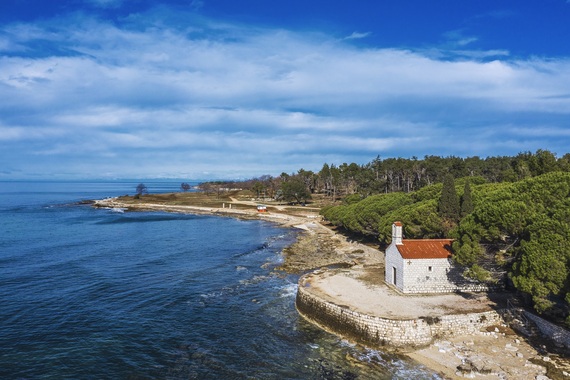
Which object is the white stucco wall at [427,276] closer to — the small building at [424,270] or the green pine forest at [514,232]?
the small building at [424,270]

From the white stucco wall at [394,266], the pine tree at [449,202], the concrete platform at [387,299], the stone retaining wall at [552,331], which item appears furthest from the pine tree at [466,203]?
the stone retaining wall at [552,331]

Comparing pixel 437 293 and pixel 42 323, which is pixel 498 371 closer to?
pixel 437 293

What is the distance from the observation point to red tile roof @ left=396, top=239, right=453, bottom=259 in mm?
29953

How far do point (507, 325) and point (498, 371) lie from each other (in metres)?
5.94

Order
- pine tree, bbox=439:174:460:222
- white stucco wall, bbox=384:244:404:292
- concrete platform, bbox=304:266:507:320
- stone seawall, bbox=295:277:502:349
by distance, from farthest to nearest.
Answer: pine tree, bbox=439:174:460:222 → white stucco wall, bbox=384:244:404:292 → concrete platform, bbox=304:266:507:320 → stone seawall, bbox=295:277:502:349

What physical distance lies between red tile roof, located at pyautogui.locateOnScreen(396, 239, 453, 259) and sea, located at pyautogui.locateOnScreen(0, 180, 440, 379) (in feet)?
28.9

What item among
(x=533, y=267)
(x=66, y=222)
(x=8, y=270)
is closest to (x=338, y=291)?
(x=533, y=267)

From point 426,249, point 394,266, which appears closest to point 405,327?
point 394,266

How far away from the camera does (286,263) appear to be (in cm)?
4762

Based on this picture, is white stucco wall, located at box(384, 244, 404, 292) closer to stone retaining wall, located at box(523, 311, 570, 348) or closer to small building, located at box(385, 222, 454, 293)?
small building, located at box(385, 222, 454, 293)

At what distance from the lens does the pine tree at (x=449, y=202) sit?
37531mm

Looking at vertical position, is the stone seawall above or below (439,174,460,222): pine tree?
below

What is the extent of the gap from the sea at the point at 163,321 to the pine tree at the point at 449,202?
16.4 meters

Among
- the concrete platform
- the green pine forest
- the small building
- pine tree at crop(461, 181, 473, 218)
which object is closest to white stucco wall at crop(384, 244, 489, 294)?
the small building
